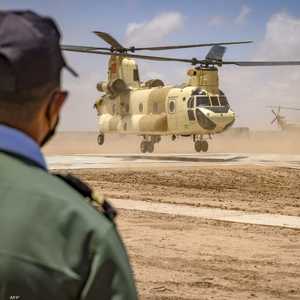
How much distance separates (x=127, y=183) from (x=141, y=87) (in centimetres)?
1464

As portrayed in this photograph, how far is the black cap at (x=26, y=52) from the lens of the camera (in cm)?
132

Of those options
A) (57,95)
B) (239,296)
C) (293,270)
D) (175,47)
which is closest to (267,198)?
(293,270)

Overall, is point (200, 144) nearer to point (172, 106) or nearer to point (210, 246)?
point (172, 106)

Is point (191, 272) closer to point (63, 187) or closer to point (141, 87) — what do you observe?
point (63, 187)

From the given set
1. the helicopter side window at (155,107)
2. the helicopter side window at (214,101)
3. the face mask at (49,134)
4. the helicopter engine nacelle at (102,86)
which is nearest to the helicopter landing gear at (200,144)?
the helicopter side window at (155,107)

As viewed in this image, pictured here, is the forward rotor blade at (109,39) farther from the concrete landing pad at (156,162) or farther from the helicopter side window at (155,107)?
the concrete landing pad at (156,162)

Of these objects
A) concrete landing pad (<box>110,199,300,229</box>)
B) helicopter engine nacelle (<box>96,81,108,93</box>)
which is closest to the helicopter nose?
helicopter engine nacelle (<box>96,81,108,93</box>)

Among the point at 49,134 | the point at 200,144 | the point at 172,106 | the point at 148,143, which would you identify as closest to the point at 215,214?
the point at 49,134

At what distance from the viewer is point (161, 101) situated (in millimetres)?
28000

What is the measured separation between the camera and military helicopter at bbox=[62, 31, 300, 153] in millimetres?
26219

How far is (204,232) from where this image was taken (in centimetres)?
983

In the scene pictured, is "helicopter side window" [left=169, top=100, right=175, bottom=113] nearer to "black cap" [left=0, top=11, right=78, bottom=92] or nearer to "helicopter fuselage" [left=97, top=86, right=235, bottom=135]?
"helicopter fuselage" [left=97, top=86, right=235, bottom=135]

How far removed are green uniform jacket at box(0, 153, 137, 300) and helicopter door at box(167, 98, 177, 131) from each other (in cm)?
2600

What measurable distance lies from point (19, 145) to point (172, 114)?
85.6 ft
